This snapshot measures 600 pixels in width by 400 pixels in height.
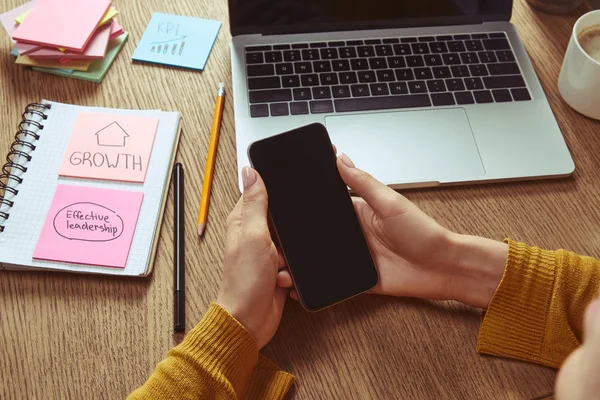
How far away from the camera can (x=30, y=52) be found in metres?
0.77

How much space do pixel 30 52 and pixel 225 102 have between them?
11.8 inches

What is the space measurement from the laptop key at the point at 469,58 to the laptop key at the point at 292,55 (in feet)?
0.80

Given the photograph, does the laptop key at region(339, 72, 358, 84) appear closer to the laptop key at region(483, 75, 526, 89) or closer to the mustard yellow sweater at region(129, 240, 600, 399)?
the laptop key at region(483, 75, 526, 89)

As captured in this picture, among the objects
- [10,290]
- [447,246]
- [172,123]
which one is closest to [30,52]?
[172,123]

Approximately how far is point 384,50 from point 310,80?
0.42 feet

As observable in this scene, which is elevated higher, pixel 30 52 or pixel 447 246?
pixel 30 52

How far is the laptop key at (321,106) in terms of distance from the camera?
733mm

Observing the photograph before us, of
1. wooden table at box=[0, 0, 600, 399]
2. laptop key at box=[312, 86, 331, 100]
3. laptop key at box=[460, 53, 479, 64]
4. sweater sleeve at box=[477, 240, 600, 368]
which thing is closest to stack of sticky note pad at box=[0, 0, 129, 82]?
wooden table at box=[0, 0, 600, 399]

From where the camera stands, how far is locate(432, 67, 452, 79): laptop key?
772mm

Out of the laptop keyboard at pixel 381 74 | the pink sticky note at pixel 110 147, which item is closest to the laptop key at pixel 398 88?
the laptop keyboard at pixel 381 74

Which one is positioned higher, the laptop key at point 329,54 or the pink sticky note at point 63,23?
the pink sticky note at point 63,23

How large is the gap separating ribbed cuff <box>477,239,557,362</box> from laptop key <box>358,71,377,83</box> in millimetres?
316

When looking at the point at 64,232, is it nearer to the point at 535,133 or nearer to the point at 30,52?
the point at 30,52

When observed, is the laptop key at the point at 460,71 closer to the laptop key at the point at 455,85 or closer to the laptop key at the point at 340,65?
the laptop key at the point at 455,85
